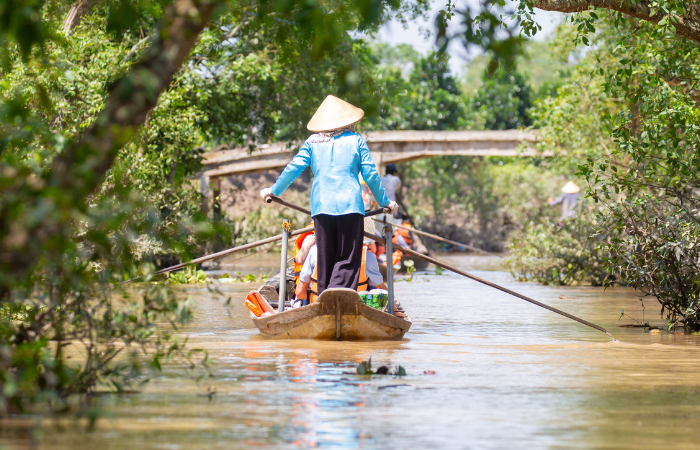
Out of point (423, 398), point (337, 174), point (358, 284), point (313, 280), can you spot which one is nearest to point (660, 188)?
point (358, 284)

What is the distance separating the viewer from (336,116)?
863 centimetres

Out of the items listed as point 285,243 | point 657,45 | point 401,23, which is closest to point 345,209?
point 285,243

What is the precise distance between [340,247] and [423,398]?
3.15m

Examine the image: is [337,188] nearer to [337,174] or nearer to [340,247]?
[337,174]

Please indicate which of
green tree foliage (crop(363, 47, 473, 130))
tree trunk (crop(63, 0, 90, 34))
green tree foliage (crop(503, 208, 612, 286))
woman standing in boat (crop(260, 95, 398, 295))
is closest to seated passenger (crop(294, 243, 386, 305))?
woman standing in boat (crop(260, 95, 398, 295))

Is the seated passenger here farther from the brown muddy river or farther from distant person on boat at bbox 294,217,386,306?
the brown muddy river

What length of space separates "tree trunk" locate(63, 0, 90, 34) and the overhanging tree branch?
8292 millimetres

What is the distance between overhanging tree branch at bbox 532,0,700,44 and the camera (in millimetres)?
8945

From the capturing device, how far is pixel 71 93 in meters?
14.2

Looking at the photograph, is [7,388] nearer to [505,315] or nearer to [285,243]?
[285,243]

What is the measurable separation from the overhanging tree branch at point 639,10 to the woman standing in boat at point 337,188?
2.19 m

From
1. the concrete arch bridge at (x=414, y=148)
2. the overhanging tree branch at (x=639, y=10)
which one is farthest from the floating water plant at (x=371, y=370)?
the concrete arch bridge at (x=414, y=148)

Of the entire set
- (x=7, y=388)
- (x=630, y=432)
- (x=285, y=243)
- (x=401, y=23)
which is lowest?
(x=630, y=432)

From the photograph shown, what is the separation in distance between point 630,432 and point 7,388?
2909mm
